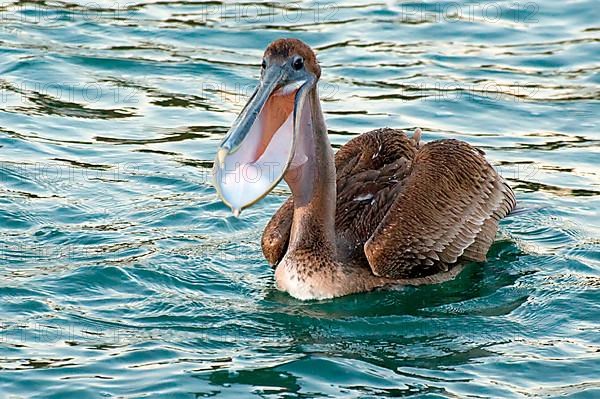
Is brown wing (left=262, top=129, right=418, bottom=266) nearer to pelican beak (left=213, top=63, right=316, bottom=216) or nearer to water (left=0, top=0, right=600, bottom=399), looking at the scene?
water (left=0, top=0, right=600, bottom=399)

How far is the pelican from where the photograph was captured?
25.5ft

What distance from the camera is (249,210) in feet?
34.2

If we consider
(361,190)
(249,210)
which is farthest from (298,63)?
(249,210)

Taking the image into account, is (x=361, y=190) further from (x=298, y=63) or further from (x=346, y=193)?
(x=298, y=63)

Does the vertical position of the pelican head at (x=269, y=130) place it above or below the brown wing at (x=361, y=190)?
above

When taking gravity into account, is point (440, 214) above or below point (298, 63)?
below

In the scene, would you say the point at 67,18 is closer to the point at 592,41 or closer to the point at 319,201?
the point at 592,41

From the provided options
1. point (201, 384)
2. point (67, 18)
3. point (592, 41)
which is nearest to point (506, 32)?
point (592, 41)

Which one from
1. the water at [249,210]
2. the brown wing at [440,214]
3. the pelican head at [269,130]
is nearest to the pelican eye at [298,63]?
the pelican head at [269,130]

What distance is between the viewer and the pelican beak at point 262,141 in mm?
7426

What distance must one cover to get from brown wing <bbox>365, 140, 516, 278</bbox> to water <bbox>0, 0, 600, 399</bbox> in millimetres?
200

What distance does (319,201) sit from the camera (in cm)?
856

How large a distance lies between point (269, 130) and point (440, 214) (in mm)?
1537

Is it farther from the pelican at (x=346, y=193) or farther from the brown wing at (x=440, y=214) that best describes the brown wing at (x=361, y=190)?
the brown wing at (x=440, y=214)
